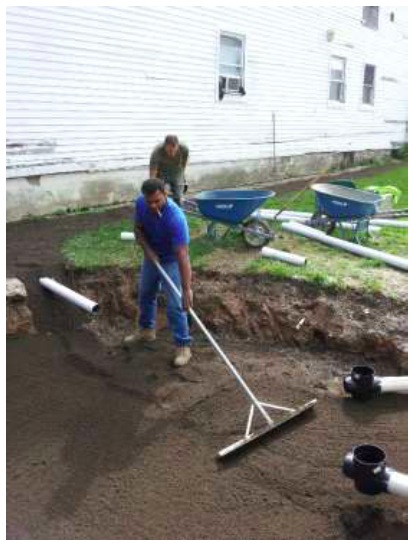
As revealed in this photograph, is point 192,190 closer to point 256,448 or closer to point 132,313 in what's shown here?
point 132,313

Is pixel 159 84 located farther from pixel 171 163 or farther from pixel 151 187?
pixel 151 187

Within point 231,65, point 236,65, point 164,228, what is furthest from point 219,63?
point 164,228

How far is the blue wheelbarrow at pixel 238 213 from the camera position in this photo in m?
7.38

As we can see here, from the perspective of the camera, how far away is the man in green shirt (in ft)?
24.6

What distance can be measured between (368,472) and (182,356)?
7.85 feet

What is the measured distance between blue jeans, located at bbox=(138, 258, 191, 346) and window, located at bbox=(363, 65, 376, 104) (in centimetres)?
1620

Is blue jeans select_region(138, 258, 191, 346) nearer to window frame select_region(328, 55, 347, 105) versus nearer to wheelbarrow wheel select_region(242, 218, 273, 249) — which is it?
wheelbarrow wheel select_region(242, 218, 273, 249)

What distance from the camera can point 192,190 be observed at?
12516 mm

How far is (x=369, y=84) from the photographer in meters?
19.5

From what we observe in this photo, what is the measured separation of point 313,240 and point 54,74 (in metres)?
5.09

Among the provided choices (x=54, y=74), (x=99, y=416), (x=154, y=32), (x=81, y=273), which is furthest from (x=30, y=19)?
(x=99, y=416)

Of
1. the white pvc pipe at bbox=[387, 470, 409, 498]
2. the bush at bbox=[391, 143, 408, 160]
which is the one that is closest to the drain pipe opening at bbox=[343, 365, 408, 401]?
the white pvc pipe at bbox=[387, 470, 409, 498]

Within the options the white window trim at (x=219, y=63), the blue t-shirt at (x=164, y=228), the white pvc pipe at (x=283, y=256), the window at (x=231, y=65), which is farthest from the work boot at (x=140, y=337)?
the window at (x=231, y=65)

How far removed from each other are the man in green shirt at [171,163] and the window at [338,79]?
429 inches
